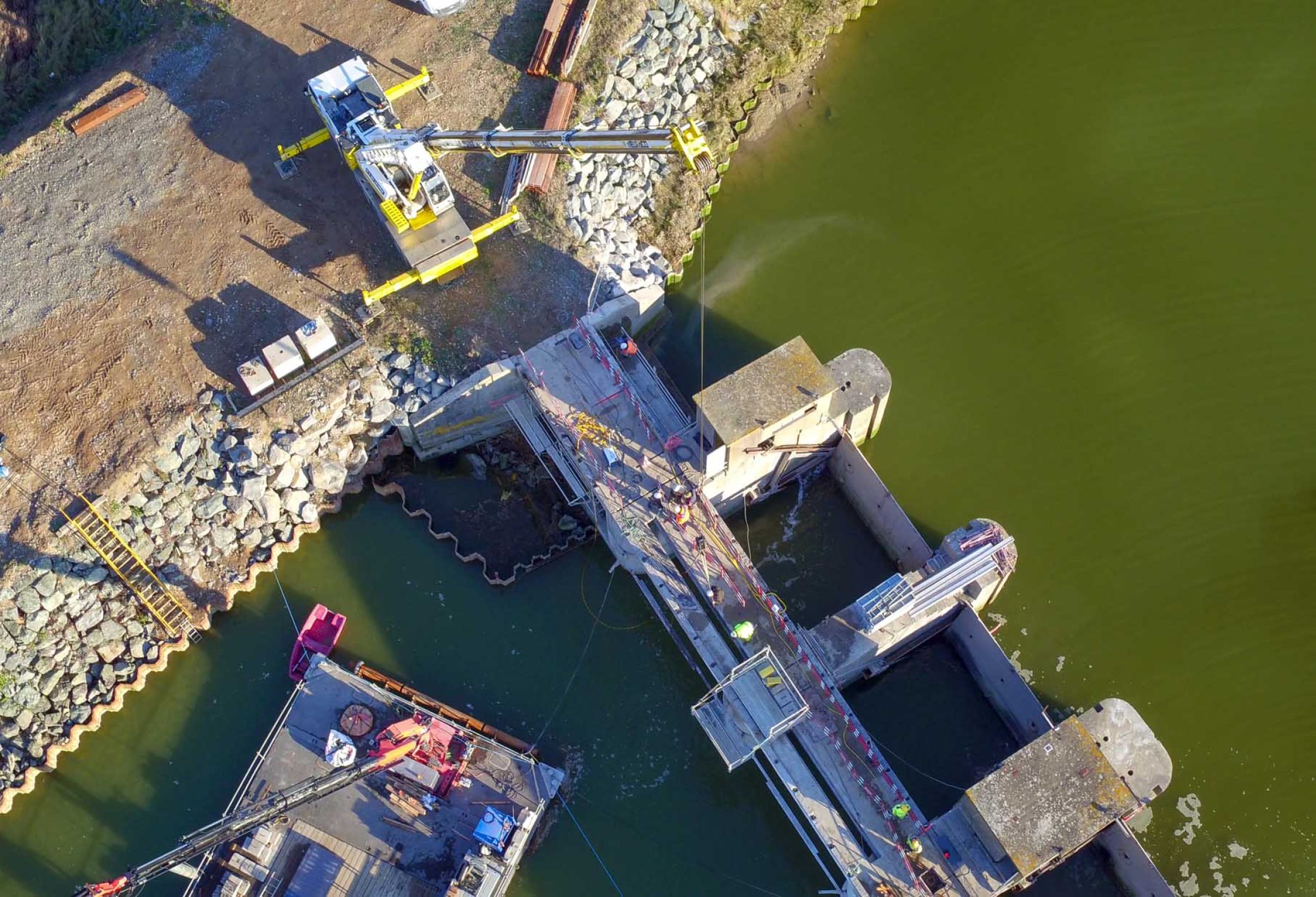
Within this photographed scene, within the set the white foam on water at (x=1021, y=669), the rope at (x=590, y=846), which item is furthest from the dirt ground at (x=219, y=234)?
the white foam on water at (x=1021, y=669)

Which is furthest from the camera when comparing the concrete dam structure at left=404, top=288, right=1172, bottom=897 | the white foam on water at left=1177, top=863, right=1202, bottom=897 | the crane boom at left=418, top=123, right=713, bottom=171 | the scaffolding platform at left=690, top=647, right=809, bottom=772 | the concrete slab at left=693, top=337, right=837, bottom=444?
the concrete slab at left=693, top=337, right=837, bottom=444

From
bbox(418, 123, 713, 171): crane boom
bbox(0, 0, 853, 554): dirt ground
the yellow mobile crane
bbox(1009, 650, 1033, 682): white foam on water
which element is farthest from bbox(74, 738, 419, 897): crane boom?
bbox(1009, 650, 1033, 682): white foam on water

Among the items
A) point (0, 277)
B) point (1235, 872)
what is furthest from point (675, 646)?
point (0, 277)

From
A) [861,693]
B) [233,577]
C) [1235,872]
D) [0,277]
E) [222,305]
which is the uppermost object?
[0,277]

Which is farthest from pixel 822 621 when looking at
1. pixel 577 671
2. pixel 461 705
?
pixel 461 705

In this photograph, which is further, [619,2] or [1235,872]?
[619,2]

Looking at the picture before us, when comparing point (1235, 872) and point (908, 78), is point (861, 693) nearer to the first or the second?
point (1235, 872)

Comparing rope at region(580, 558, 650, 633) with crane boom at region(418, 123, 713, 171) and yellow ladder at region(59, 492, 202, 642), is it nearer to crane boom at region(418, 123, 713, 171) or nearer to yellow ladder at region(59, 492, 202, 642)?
yellow ladder at region(59, 492, 202, 642)
